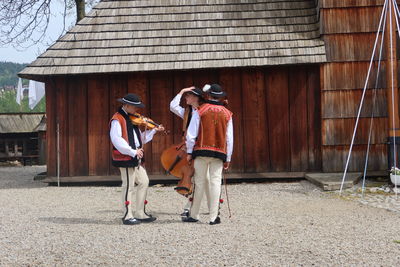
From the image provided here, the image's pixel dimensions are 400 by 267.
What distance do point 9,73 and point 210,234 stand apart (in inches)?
4822

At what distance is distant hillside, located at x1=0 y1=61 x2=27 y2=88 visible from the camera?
112 metres

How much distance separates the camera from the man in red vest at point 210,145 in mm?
6453

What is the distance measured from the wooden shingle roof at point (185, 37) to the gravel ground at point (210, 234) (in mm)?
2814

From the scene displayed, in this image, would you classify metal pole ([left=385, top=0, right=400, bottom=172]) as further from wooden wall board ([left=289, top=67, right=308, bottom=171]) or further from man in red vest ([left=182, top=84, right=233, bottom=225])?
man in red vest ([left=182, top=84, right=233, bottom=225])

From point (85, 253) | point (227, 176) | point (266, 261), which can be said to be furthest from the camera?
point (227, 176)

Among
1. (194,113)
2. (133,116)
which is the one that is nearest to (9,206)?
(133,116)

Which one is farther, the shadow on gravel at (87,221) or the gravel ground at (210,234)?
the shadow on gravel at (87,221)

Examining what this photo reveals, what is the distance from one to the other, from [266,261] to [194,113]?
2.42m

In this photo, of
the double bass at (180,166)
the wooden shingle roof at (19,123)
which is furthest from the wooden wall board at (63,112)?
the wooden shingle roof at (19,123)

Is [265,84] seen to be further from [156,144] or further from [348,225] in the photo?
[348,225]

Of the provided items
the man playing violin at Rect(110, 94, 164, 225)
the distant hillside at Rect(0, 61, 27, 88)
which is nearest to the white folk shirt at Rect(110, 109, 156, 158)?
the man playing violin at Rect(110, 94, 164, 225)

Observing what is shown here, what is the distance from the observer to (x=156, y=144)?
10.9 m

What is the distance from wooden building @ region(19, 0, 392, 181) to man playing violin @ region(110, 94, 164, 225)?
3905 millimetres

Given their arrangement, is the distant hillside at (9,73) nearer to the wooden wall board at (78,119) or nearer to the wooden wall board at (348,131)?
the wooden wall board at (78,119)
